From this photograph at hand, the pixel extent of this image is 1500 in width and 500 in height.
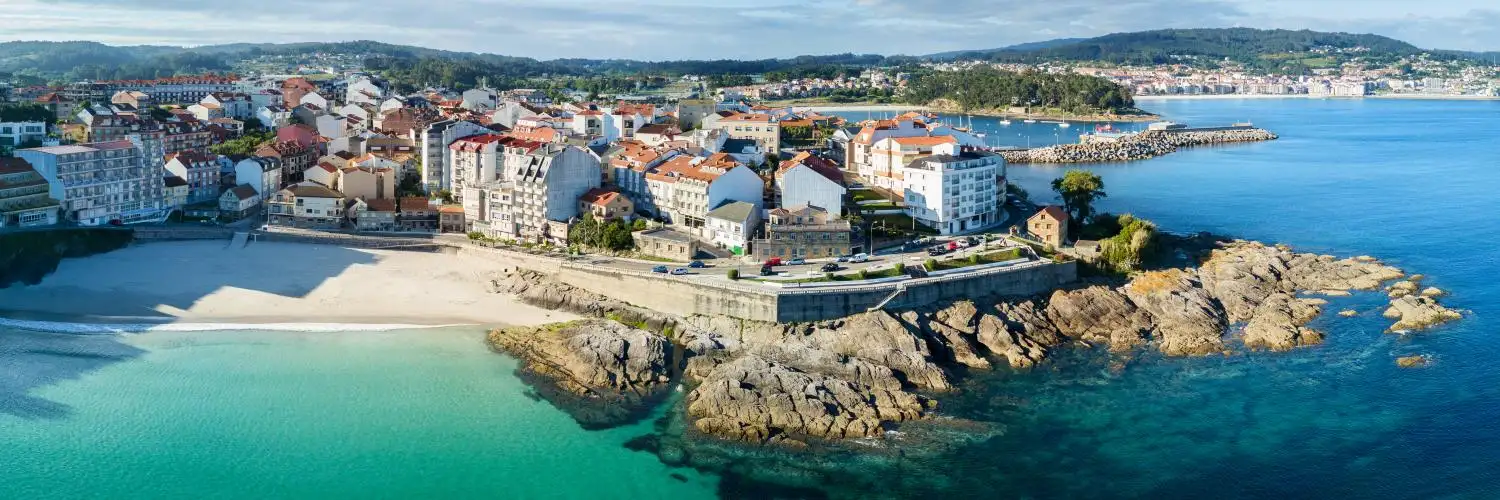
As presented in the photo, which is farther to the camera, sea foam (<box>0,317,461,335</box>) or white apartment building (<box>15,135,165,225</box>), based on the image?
white apartment building (<box>15,135,165,225</box>)

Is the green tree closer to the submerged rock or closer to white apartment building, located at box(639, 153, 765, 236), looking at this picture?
white apartment building, located at box(639, 153, 765, 236)

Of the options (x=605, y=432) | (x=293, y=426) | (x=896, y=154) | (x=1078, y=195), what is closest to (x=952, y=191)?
(x=896, y=154)

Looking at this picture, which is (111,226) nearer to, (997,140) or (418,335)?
(418,335)

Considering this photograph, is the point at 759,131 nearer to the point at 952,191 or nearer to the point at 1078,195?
the point at 952,191

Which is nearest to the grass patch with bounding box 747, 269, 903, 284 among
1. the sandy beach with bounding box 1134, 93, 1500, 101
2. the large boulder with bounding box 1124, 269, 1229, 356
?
the large boulder with bounding box 1124, 269, 1229, 356

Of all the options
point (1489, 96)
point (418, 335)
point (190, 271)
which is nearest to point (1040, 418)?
point (418, 335)

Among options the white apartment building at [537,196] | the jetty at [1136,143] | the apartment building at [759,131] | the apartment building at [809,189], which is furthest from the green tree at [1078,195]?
the jetty at [1136,143]

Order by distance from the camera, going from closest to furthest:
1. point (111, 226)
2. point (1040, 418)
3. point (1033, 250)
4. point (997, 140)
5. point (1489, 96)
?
1. point (1040, 418)
2. point (1033, 250)
3. point (111, 226)
4. point (997, 140)
5. point (1489, 96)
